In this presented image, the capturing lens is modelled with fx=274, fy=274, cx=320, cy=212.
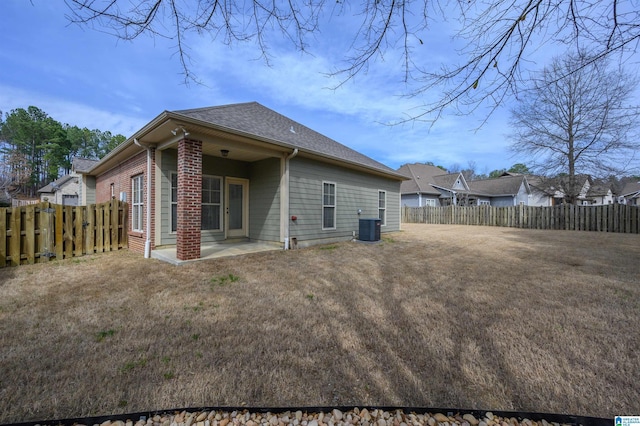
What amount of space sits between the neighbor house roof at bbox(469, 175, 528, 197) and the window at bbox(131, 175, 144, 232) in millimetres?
27623

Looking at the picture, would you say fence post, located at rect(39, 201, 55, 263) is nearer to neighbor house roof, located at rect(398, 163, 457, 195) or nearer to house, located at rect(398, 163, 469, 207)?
neighbor house roof, located at rect(398, 163, 457, 195)

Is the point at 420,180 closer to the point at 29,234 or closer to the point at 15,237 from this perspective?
the point at 29,234

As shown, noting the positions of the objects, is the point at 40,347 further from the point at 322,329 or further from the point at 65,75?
the point at 65,75

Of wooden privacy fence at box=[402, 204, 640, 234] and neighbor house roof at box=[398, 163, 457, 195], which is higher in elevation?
neighbor house roof at box=[398, 163, 457, 195]

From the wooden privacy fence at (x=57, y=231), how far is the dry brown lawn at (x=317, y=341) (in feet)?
4.19

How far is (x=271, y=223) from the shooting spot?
8.16 meters

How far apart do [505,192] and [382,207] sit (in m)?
20.2

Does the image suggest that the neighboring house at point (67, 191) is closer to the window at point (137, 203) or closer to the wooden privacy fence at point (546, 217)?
the window at point (137, 203)

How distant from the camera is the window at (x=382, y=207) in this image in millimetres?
12064

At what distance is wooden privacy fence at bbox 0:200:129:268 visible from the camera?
5711 mm

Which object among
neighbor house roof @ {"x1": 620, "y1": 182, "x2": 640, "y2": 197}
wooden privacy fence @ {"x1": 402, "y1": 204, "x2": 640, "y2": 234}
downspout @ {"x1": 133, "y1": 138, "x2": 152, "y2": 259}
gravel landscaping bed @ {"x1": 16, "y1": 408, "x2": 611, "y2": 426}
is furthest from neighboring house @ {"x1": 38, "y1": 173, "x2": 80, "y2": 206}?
neighbor house roof @ {"x1": 620, "y1": 182, "x2": 640, "y2": 197}

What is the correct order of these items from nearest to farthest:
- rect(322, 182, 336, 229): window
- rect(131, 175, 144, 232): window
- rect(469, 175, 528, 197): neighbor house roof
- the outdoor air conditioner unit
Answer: rect(131, 175, 144, 232): window → rect(322, 182, 336, 229): window → the outdoor air conditioner unit → rect(469, 175, 528, 197): neighbor house roof

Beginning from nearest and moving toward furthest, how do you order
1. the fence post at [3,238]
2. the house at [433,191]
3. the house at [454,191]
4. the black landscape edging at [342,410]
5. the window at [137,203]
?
the black landscape edging at [342,410], the fence post at [3,238], the window at [137,203], the house at [433,191], the house at [454,191]

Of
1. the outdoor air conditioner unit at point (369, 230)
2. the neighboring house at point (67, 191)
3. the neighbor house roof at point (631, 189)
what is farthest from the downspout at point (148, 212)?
the neighbor house roof at point (631, 189)
